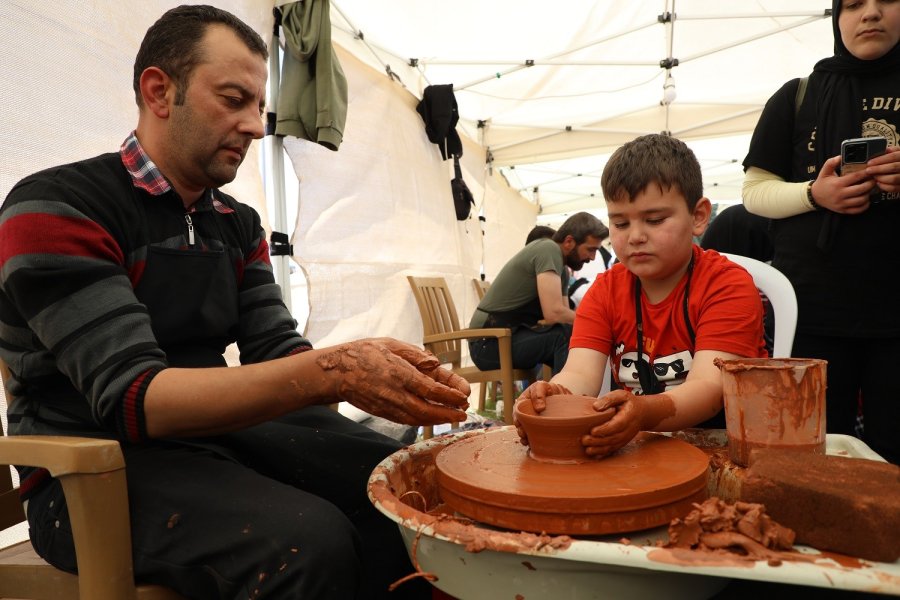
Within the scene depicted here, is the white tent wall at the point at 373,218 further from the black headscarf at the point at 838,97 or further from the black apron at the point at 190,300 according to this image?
the black headscarf at the point at 838,97

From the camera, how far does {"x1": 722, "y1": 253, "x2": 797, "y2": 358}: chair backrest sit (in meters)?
1.49

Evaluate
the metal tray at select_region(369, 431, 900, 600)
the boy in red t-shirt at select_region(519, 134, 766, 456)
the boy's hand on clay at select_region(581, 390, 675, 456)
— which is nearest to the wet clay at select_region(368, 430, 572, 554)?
the metal tray at select_region(369, 431, 900, 600)

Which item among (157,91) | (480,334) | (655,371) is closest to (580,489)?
(655,371)

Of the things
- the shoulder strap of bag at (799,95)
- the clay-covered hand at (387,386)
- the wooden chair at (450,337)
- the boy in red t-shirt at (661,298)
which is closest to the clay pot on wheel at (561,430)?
the clay-covered hand at (387,386)

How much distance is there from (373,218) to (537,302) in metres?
1.29

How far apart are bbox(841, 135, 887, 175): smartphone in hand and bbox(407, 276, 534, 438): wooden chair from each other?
1918mm

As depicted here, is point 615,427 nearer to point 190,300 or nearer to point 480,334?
point 190,300

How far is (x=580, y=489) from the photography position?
749 millimetres

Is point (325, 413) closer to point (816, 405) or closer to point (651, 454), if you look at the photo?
point (651, 454)

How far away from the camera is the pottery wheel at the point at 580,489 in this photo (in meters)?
0.72

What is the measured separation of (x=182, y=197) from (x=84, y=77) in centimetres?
Result: 98

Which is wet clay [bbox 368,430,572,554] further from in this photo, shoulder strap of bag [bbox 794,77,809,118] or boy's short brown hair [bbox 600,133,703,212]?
shoulder strap of bag [bbox 794,77,809,118]

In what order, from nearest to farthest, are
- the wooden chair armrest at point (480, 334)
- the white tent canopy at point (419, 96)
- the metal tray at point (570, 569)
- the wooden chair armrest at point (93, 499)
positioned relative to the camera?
1. the metal tray at point (570, 569)
2. the wooden chair armrest at point (93, 499)
3. the white tent canopy at point (419, 96)
4. the wooden chair armrest at point (480, 334)

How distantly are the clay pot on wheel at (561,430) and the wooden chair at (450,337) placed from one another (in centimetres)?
201
